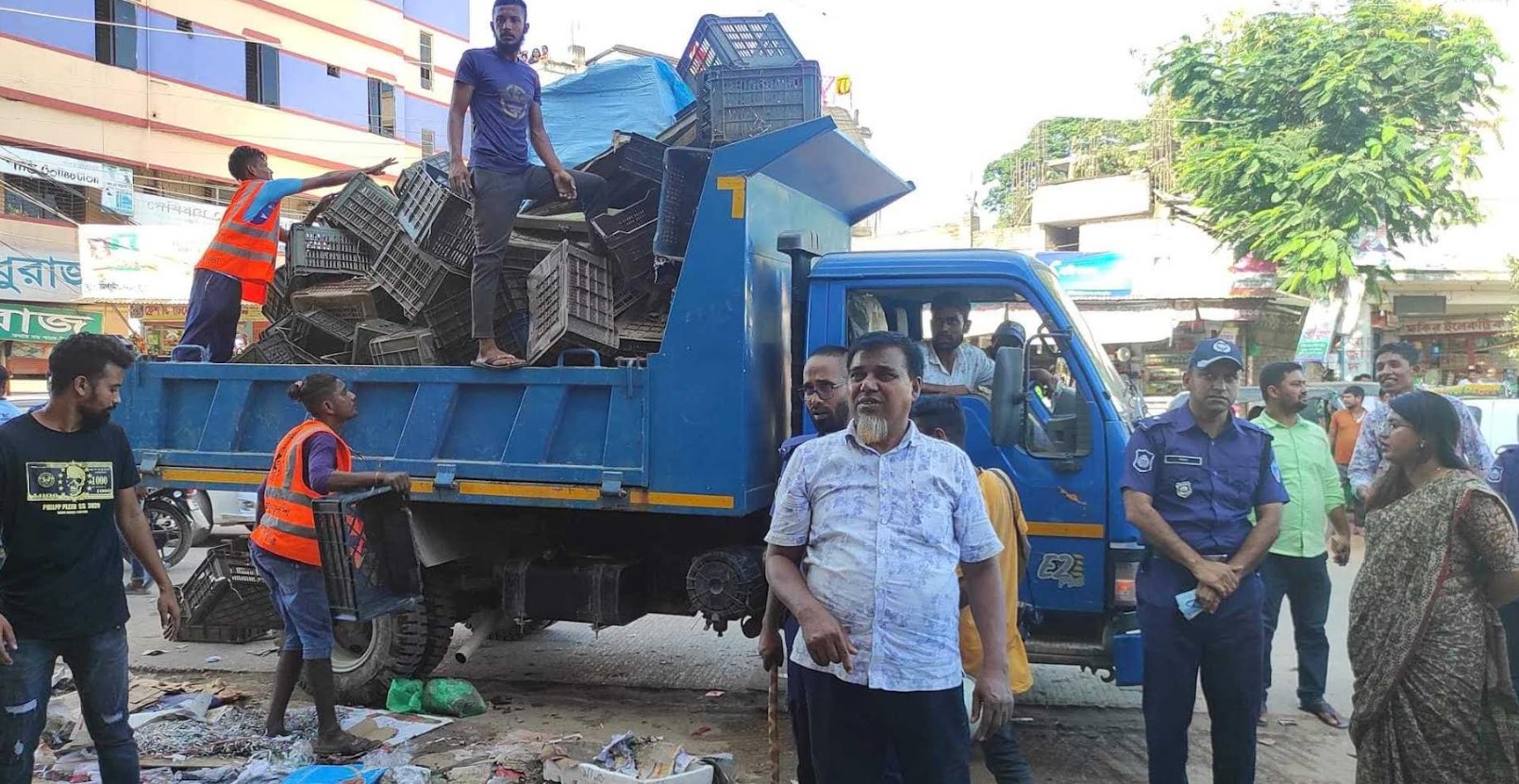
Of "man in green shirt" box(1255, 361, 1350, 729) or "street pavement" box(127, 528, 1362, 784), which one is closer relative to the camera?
"street pavement" box(127, 528, 1362, 784)

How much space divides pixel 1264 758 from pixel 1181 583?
5.72 ft

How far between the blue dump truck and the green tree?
35.7ft

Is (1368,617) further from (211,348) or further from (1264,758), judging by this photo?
(211,348)

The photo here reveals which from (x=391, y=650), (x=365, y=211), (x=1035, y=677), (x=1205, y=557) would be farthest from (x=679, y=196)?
(x=1035, y=677)

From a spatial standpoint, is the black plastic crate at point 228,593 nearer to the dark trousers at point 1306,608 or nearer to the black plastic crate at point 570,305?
the black plastic crate at point 570,305

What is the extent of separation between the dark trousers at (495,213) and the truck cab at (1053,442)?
5.28ft

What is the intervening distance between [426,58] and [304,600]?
78.0ft

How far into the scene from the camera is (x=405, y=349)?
201 inches

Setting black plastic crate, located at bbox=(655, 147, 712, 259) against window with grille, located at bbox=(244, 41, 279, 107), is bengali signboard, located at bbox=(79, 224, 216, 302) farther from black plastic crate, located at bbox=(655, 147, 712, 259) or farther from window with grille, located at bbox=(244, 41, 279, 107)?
black plastic crate, located at bbox=(655, 147, 712, 259)

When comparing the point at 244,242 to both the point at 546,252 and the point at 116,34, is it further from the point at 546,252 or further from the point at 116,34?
the point at 116,34

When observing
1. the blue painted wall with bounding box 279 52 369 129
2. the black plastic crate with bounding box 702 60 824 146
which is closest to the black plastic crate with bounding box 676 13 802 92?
the black plastic crate with bounding box 702 60 824 146

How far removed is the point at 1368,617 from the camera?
3.28 metres

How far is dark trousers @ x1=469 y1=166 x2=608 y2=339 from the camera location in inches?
192

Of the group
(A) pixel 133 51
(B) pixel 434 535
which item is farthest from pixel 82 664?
(A) pixel 133 51
